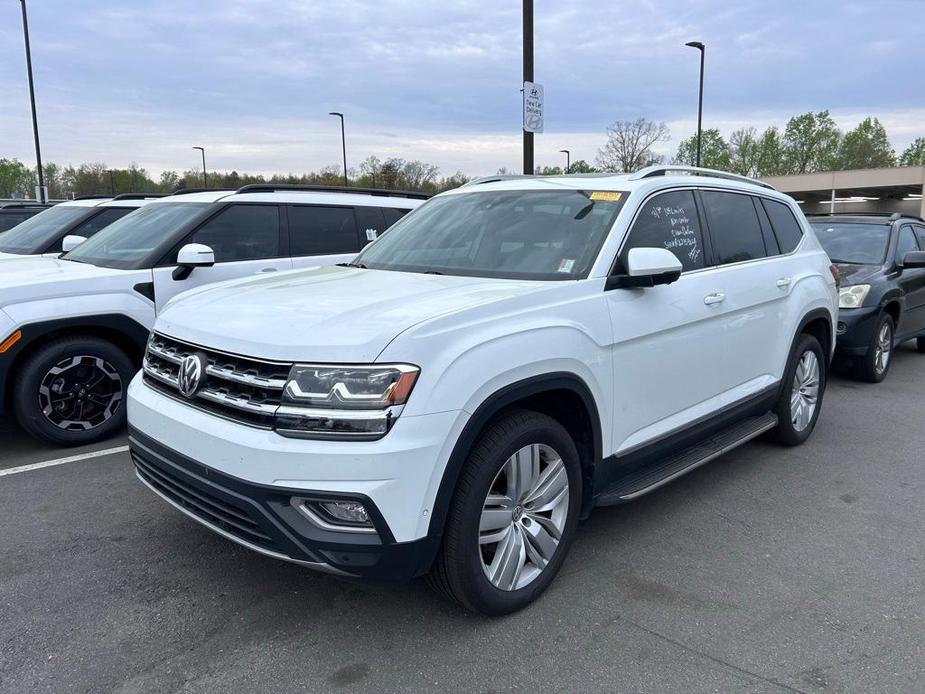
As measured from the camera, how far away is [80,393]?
16.9 feet

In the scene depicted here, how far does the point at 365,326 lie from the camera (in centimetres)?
265

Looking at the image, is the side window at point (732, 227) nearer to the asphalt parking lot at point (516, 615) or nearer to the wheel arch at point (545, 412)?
the asphalt parking lot at point (516, 615)

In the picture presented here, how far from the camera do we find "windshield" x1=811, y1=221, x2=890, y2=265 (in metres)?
8.16

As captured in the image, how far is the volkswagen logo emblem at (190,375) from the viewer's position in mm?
2877

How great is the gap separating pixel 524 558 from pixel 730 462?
8.39ft

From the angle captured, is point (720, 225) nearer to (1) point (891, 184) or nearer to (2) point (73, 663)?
(2) point (73, 663)

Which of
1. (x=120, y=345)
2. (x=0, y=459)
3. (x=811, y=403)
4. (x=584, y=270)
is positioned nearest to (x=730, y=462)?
(x=811, y=403)

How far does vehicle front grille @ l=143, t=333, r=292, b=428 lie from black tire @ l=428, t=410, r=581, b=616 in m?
0.77

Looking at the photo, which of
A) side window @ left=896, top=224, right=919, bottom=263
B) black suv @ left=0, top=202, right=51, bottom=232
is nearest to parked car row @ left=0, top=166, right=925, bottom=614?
side window @ left=896, top=224, right=919, bottom=263

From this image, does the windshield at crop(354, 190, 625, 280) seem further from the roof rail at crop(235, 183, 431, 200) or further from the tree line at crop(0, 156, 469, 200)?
the tree line at crop(0, 156, 469, 200)

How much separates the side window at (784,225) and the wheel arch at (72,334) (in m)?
4.65

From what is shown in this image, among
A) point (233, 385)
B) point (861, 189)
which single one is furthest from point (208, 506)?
point (861, 189)

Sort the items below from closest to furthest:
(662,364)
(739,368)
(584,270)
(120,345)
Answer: (584,270) < (662,364) < (739,368) < (120,345)

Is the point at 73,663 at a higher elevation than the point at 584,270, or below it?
below
